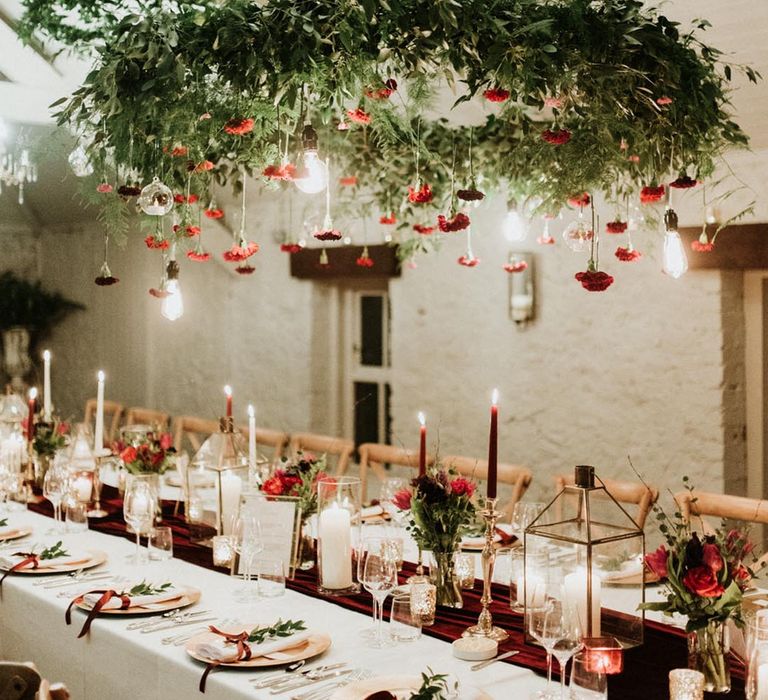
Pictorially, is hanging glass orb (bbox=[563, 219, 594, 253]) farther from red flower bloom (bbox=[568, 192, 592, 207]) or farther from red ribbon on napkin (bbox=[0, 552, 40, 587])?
red ribbon on napkin (bbox=[0, 552, 40, 587])

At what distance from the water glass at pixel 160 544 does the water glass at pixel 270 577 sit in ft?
1.33

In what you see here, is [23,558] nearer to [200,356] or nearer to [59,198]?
[200,356]

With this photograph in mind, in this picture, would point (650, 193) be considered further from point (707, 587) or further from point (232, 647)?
point (232, 647)

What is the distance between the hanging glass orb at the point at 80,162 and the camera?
118 inches

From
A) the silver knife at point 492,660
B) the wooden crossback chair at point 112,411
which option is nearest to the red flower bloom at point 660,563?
the silver knife at point 492,660

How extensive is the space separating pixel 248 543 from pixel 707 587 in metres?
1.14

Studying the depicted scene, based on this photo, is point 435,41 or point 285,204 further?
point 285,204

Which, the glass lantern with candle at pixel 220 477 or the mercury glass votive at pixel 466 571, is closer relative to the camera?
the mercury glass votive at pixel 466 571

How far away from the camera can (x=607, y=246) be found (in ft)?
15.6

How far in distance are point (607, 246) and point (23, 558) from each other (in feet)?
10.3

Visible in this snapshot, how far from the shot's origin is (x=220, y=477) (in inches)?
114

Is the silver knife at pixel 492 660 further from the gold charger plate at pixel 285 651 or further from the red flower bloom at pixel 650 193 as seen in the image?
the red flower bloom at pixel 650 193

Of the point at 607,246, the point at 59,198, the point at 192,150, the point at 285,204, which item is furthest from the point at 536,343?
the point at 59,198

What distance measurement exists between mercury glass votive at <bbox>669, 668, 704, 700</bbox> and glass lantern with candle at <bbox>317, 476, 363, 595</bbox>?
963mm
